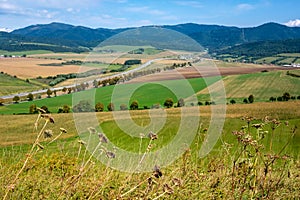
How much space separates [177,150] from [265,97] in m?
73.5

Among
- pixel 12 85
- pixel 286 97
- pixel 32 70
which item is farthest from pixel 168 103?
pixel 32 70

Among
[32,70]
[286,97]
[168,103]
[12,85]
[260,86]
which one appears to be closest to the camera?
[168,103]

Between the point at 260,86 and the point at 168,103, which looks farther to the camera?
the point at 260,86

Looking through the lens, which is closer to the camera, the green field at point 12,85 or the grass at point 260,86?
the grass at point 260,86

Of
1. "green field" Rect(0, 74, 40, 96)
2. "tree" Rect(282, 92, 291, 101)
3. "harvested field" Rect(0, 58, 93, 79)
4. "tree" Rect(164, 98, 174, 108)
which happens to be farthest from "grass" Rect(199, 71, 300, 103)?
"green field" Rect(0, 74, 40, 96)

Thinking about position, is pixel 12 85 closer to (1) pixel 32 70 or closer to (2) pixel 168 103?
(1) pixel 32 70

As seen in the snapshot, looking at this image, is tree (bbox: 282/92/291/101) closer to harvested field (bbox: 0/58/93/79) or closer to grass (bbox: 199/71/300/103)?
grass (bbox: 199/71/300/103)

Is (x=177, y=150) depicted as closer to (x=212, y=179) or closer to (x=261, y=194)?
(x=212, y=179)

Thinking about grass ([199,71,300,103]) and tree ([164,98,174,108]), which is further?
grass ([199,71,300,103])

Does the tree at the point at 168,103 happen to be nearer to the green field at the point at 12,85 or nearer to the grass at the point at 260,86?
the grass at the point at 260,86

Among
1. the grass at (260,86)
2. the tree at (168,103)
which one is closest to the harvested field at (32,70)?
the grass at (260,86)

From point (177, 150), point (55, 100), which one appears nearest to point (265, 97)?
point (55, 100)

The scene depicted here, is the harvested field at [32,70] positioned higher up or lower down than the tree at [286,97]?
higher up

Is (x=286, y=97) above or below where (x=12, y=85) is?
below
